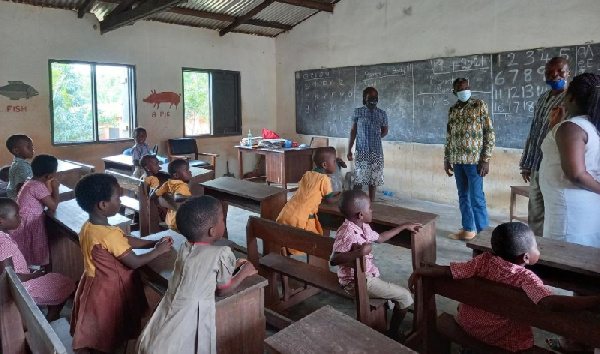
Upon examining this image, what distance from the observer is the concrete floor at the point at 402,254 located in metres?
2.81

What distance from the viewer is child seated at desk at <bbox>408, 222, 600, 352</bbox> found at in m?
1.48

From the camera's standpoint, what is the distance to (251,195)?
3.33m

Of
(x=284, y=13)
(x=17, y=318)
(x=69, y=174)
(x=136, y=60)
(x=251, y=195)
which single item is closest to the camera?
(x=17, y=318)

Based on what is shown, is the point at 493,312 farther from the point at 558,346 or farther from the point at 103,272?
the point at 103,272

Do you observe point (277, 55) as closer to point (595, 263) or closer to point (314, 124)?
point (314, 124)

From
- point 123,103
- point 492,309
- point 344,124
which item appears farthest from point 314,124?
point 492,309

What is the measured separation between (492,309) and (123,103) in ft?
21.0

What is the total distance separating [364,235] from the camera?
2.12 meters

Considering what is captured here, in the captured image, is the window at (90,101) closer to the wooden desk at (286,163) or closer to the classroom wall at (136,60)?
A: the classroom wall at (136,60)

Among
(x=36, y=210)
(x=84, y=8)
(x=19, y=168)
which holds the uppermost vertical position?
(x=84, y=8)

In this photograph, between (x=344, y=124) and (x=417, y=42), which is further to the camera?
(x=344, y=124)

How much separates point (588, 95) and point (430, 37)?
162 inches

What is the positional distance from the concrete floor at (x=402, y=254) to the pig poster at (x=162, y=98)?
245cm

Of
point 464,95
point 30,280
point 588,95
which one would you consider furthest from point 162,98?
point 588,95
